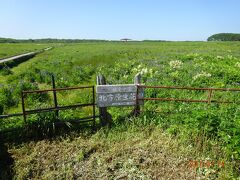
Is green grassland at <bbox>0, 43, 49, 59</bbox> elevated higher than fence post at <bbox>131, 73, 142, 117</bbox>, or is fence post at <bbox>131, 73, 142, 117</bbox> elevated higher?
fence post at <bbox>131, 73, 142, 117</bbox>

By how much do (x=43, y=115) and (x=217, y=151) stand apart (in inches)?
196

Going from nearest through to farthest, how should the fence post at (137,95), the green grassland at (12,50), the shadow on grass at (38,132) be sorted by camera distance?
the shadow on grass at (38,132)
the fence post at (137,95)
the green grassland at (12,50)

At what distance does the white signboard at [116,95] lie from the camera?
668 cm

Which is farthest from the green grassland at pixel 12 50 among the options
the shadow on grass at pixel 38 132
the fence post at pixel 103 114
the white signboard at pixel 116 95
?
the white signboard at pixel 116 95

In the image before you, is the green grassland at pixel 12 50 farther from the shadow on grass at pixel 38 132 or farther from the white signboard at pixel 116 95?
the white signboard at pixel 116 95

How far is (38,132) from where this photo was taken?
6.46 m

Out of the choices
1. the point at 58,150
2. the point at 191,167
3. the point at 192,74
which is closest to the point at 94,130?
the point at 58,150

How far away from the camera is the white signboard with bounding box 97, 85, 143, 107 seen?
668 centimetres

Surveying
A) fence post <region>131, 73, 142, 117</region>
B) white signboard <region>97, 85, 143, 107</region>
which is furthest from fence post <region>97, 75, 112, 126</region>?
fence post <region>131, 73, 142, 117</region>

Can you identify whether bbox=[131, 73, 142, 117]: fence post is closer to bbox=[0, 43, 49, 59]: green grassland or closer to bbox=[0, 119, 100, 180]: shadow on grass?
bbox=[0, 119, 100, 180]: shadow on grass

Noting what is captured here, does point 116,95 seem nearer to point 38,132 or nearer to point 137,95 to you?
point 137,95

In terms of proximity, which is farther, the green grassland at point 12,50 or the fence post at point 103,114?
the green grassland at point 12,50

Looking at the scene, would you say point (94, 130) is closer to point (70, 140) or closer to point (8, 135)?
point (70, 140)

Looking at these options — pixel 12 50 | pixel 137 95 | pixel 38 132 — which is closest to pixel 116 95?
pixel 137 95
